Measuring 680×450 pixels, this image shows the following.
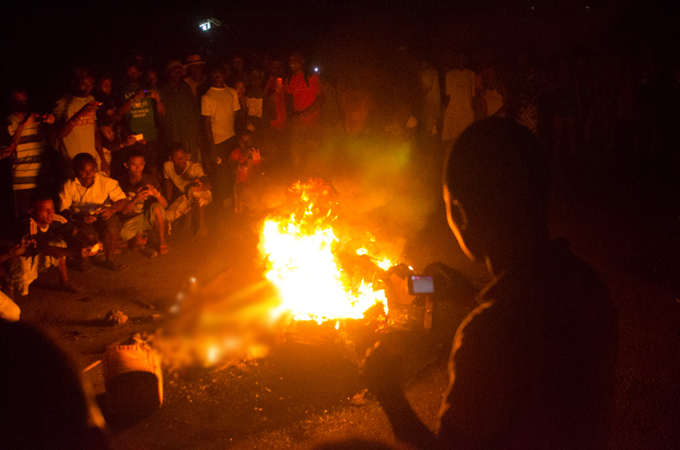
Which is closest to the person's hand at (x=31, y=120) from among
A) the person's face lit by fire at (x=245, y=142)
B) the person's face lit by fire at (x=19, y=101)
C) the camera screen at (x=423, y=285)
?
the person's face lit by fire at (x=19, y=101)

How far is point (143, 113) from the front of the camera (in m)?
8.97

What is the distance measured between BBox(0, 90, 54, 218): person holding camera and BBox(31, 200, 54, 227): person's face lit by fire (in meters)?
1.07

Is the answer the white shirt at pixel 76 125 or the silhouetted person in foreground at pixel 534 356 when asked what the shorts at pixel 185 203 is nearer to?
the white shirt at pixel 76 125

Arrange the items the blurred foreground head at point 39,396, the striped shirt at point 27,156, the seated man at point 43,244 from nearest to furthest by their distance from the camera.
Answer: the blurred foreground head at point 39,396 < the seated man at point 43,244 < the striped shirt at point 27,156

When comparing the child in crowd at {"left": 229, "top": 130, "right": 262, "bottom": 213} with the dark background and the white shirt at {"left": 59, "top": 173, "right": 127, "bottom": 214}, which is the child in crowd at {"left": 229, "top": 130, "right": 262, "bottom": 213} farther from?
the dark background

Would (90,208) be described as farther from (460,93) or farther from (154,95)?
(460,93)

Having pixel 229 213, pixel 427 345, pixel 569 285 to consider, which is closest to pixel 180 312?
pixel 569 285

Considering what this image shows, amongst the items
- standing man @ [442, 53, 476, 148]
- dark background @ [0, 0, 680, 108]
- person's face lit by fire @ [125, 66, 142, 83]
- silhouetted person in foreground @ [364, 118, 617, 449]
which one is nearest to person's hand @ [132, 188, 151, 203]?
person's face lit by fire @ [125, 66, 142, 83]

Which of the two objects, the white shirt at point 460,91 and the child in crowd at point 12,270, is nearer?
the child in crowd at point 12,270

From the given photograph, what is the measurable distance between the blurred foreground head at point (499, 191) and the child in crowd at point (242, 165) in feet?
25.3

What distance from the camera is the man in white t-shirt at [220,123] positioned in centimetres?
946

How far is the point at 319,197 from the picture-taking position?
26.4ft

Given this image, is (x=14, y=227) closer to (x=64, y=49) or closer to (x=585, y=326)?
(x=64, y=49)

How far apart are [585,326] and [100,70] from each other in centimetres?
1029
